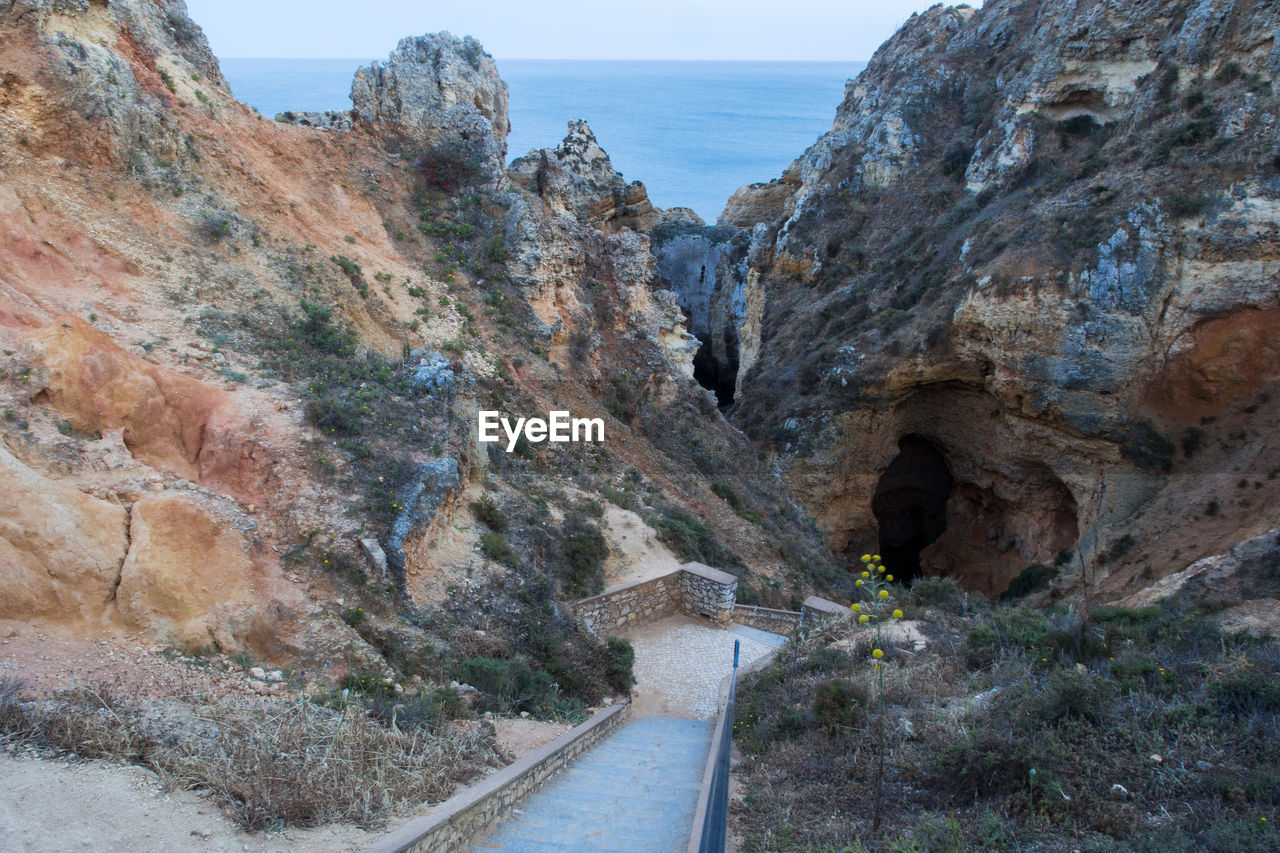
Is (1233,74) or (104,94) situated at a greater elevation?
(1233,74)

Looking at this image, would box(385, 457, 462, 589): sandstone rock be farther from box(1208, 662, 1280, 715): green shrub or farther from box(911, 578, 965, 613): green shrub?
box(1208, 662, 1280, 715): green shrub

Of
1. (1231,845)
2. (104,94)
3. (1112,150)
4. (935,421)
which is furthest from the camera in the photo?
(935,421)

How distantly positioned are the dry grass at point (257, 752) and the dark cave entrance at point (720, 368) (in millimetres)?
38296

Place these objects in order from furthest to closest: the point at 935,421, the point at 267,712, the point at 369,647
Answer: the point at 935,421 < the point at 369,647 < the point at 267,712

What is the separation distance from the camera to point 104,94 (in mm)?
11414

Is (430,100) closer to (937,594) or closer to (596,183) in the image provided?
(937,594)

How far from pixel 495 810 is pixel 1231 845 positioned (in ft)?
14.9

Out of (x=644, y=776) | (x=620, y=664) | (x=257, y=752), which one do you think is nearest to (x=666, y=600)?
(x=620, y=664)

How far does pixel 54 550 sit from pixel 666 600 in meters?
9.08

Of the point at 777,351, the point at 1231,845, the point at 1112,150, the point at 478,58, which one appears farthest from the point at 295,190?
the point at 1112,150

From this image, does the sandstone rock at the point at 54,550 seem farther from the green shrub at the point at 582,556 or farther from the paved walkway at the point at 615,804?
the green shrub at the point at 582,556

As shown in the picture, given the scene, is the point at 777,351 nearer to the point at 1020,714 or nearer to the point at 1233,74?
the point at 1233,74

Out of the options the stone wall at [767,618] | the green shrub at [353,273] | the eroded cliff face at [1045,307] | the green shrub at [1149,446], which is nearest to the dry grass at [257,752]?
the stone wall at [767,618]

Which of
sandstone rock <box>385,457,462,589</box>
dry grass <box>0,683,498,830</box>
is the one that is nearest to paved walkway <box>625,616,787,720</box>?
sandstone rock <box>385,457,462,589</box>
